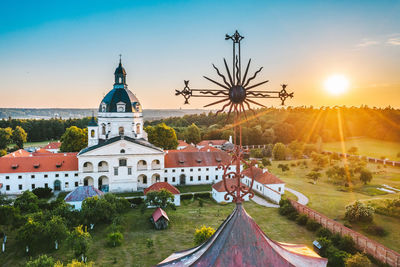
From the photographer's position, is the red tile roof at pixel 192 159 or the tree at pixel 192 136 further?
the tree at pixel 192 136

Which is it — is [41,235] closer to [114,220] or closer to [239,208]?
[114,220]

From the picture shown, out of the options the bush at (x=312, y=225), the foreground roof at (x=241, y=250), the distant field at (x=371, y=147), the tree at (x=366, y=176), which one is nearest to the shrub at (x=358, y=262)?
the bush at (x=312, y=225)

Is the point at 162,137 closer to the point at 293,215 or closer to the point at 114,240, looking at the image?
the point at 293,215

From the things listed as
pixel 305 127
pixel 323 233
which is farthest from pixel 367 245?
pixel 305 127

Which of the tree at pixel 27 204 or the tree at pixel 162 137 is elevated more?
the tree at pixel 162 137

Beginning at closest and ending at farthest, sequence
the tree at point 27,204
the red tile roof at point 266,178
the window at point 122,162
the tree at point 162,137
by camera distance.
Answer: the tree at point 27,204
the red tile roof at point 266,178
the window at point 122,162
the tree at point 162,137

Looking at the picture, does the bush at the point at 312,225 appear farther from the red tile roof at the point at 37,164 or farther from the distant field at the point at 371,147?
the distant field at the point at 371,147
